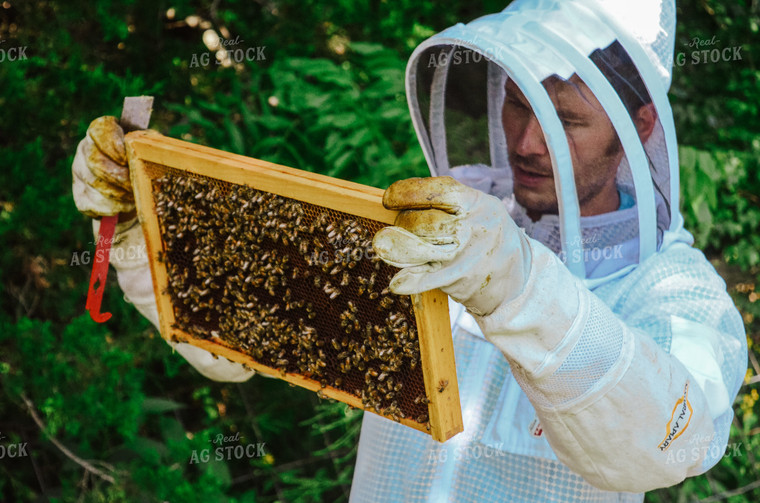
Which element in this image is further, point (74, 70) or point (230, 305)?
point (74, 70)

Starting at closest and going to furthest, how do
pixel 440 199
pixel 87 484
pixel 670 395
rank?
1. pixel 440 199
2. pixel 670 395
3. pixel 87 484

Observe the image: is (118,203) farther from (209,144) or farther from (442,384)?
(209,144)

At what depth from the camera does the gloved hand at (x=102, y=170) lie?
2248mm

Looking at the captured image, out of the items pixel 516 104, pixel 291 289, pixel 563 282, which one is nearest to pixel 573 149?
pixel 516 104

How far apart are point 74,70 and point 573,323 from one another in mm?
2875

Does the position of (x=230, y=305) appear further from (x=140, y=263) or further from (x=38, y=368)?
(x=38, y=368)

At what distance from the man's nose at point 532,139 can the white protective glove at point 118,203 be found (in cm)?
132

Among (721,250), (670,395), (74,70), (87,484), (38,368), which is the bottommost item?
(87,484)

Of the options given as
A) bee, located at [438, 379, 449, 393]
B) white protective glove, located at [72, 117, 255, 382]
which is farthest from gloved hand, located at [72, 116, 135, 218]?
bee, located at [438, 379, 449, 393]

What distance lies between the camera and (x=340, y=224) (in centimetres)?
179

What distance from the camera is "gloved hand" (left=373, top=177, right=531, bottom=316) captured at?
4.88 feet

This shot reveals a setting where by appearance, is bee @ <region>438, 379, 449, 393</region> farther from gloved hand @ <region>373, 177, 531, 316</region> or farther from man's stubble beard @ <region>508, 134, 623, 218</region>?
→ man's stubble beard @ <region>508, 134, 623, 218</region>

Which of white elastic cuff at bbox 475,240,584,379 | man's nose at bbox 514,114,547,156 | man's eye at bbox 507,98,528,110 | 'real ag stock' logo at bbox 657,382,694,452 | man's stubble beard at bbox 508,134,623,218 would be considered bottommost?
'real ag stock' logo at bbox 657,382,694,452

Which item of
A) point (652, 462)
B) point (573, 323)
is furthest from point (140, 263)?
point (652, 462)
